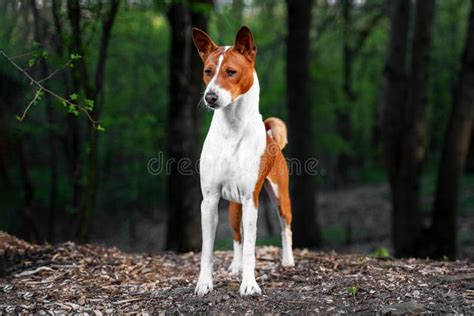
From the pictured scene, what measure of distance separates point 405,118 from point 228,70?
5.92 m

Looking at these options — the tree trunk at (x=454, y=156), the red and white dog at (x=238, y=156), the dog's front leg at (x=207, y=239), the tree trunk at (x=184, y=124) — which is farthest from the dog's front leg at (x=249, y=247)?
the tree trunk at (x=454, y=156)

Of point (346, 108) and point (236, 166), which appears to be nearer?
point (236, 166)

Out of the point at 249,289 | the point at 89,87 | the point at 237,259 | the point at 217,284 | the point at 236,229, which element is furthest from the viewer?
the point at 89,87

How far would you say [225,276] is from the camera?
18.4ft

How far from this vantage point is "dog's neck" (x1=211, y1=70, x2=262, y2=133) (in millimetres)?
4789

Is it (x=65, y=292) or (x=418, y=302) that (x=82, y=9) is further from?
(x=418, y=302)

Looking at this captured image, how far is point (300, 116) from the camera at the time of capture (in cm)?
1147

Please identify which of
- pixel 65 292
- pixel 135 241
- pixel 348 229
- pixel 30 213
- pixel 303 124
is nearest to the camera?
pixel 65 292

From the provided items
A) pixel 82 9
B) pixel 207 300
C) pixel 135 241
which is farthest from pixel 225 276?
pixel 135 241

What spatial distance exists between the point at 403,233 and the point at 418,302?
5.29 metres

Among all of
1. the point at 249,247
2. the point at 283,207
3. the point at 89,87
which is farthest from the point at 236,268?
the point at 89,87

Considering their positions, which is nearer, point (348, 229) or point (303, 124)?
point (303, 124)

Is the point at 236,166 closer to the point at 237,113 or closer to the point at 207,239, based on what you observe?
the point at 237,113

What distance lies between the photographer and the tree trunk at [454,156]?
9.03 m
